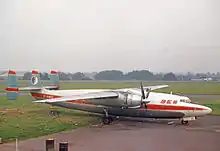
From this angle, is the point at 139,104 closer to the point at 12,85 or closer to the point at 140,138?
the point at 140,138

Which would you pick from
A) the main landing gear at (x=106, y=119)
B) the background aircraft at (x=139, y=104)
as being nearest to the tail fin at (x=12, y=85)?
the background aircraft at (x=139, y=104)

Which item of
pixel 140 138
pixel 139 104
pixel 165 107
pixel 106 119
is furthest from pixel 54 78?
pixel 140 138

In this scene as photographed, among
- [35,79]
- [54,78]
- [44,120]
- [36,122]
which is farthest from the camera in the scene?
[54,78]

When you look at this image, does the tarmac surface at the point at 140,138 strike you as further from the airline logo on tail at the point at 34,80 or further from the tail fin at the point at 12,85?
the airline logo on tail at the point at 34,80

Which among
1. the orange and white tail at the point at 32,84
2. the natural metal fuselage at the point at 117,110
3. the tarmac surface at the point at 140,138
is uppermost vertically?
the orange and white tail at the point at 32,84

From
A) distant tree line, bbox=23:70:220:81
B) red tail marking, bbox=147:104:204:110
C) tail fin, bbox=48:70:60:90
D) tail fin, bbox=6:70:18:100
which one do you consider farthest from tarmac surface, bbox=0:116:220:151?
tail fin, bbox=48:70:60:90

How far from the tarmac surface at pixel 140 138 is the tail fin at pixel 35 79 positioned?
6582 mm

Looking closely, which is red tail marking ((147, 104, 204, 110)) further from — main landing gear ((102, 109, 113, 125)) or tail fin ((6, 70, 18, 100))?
tail fin ((6, 70, 18, 100))

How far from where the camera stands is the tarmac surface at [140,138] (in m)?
11.8

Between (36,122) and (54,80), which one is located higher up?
(54,80)

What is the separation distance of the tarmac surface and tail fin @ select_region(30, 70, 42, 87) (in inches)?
259

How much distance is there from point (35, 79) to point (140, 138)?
10.7 meters

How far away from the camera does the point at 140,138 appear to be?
45.8ft

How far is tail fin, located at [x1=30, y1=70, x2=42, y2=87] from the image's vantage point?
864 inches
